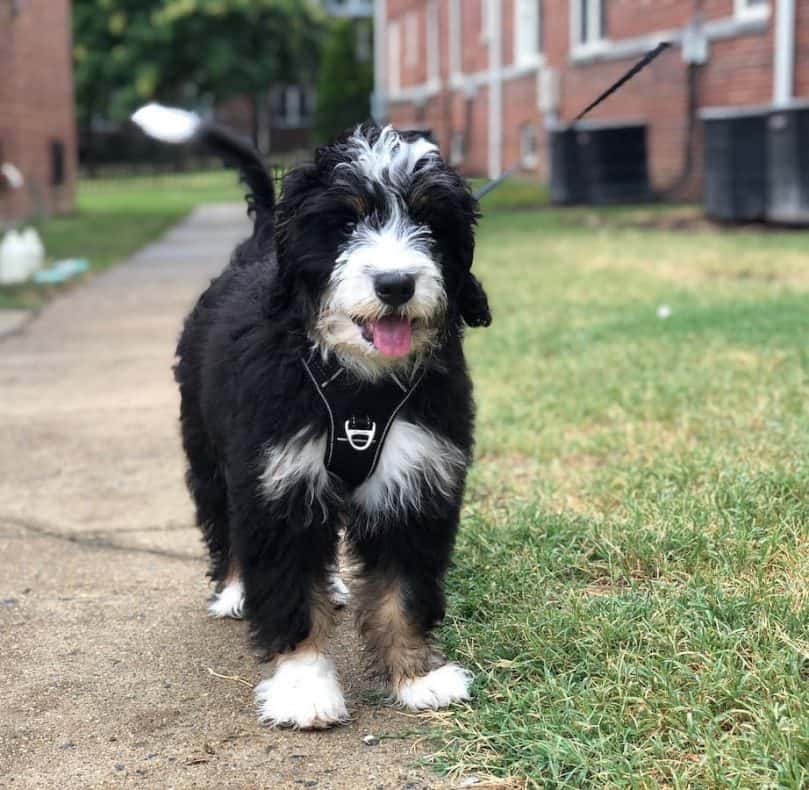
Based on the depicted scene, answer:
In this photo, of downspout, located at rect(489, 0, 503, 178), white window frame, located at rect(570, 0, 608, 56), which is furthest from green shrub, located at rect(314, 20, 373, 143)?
white window frame, located at rect(570, 0, 608, 56)

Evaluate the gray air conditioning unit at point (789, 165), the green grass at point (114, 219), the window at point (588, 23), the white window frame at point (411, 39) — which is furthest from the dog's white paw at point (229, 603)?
the white window frame at point (411, 39)

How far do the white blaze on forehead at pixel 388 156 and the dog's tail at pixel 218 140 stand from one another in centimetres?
73

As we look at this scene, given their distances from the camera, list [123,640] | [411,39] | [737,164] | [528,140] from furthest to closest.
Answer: [411,39] → [528,140] → [737,164] → [123,640]

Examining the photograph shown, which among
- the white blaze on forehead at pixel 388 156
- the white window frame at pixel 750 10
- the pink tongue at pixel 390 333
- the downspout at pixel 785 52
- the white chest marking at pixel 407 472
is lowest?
the white chest marking at pixel 407 472

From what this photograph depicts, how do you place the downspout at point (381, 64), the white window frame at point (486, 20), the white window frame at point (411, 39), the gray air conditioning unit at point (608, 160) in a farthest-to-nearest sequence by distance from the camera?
the downspout at point (381, 64), the white window frame at point (411, 39), the white window frame at point (486, 20), the gray air conditioning unit at point (608, 160)

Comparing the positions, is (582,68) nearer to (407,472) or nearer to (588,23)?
(588,23)

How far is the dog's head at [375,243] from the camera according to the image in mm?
3055

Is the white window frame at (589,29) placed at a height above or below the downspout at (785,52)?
above

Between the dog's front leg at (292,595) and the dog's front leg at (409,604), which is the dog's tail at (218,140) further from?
the dog's front leg at (409,604)

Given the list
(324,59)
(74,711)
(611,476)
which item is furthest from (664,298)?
(324,59)

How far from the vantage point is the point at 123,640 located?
3973 mm

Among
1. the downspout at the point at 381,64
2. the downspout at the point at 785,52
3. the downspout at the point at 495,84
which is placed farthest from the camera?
the downspout at the point at 381,64

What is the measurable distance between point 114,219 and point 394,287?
2252 cm

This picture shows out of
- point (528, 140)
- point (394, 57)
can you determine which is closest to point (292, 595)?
point (528, 140)
